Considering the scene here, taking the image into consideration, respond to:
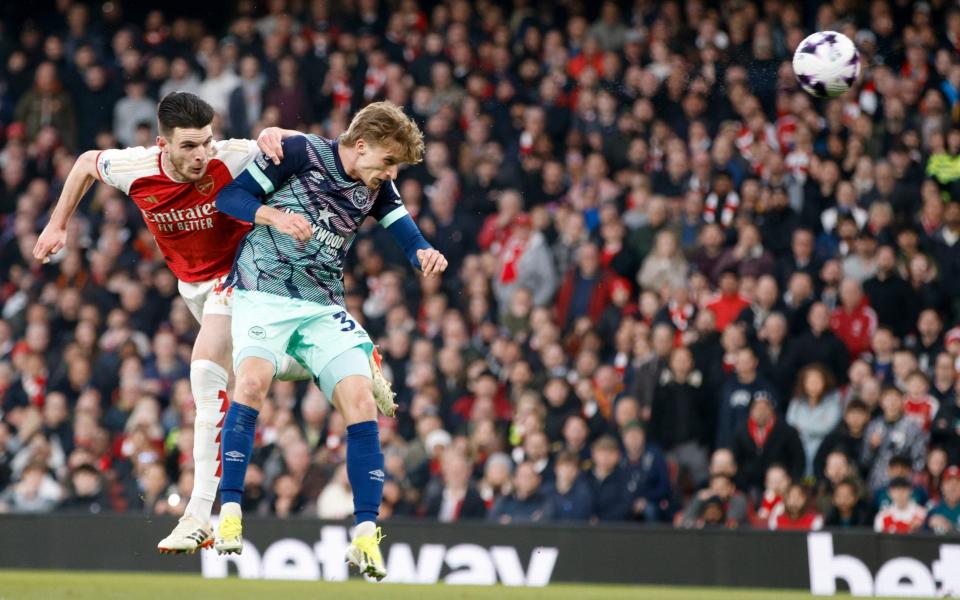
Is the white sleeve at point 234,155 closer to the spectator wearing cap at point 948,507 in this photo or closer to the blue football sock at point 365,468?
the blue football sock at point 365,468

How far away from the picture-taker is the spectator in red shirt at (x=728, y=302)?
14.4 m

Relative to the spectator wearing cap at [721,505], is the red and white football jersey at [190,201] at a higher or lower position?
higher

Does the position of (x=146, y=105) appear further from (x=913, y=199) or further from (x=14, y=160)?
(x=913, y=199)

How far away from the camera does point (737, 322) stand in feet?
46.2

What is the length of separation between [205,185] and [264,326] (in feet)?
3.53

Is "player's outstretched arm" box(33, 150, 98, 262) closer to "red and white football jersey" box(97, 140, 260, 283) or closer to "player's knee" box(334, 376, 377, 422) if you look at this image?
"red and white football jersey" box(97, 140, 260, 283)

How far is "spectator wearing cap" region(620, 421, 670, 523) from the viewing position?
13312 mm

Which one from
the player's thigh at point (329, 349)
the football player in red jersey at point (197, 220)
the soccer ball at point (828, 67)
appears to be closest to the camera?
the player's thigh at point (329, 349)

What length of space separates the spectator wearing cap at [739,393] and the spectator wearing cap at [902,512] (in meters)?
1.47

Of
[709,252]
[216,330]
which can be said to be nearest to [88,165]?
[216,330]

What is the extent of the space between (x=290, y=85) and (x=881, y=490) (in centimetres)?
852

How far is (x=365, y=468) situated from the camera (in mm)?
8250

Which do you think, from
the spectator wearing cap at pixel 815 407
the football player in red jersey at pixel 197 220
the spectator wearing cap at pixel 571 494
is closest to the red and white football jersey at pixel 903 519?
the spectator wearing cap at pixel 815 407

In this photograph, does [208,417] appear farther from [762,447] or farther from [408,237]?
[762,447]
